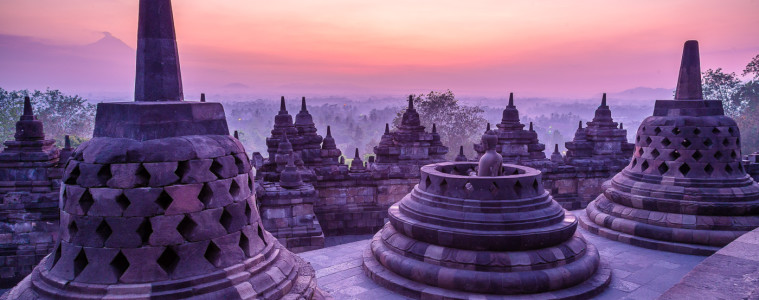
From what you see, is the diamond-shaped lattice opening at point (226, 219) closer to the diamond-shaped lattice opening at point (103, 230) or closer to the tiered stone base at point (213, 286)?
the tiered stone base at point (213, 286)

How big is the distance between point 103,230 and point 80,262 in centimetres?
34

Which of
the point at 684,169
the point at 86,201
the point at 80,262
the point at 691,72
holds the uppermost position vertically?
the point at 691,72

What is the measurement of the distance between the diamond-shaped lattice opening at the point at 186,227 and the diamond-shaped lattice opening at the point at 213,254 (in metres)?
0.20

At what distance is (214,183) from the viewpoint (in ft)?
11.5

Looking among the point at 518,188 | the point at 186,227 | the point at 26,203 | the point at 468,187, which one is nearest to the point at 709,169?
the point at 518,188

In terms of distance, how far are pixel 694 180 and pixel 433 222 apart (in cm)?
634

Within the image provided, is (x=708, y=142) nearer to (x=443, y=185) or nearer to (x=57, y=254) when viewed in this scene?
(x=443, y=185)

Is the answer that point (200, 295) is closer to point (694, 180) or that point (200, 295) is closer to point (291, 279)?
point (291, 279)

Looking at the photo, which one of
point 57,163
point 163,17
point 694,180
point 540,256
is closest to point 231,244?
point 163,17

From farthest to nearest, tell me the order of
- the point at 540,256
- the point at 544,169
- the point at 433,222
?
1. the point at 544,169
2. the point at 433,222
3. the point at 540,256

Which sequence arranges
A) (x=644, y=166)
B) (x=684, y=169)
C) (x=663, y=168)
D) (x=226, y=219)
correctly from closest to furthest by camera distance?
1. (x=226, y=219)
2. (x=684, y=169)
3. (x=663, y=168)
4. (x=644, y=166)

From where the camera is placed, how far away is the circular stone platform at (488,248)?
6441 mm

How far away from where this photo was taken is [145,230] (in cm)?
328

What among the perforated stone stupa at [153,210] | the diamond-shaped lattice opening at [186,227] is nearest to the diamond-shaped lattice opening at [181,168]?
the perforated stone stupa at [153,210]
